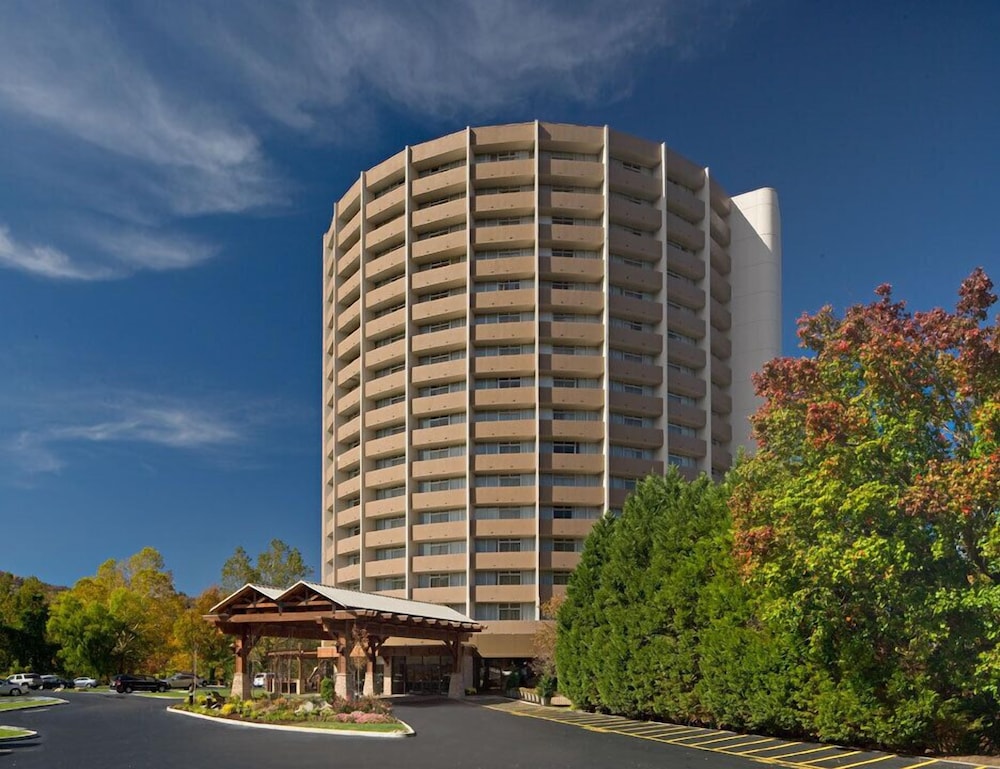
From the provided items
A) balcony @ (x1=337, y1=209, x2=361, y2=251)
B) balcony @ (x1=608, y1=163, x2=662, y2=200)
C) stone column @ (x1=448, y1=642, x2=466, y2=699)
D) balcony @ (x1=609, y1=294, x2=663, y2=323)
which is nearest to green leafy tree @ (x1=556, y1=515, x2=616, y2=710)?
stone column @ (x1=448, y1=642, x2=466, y2=699)

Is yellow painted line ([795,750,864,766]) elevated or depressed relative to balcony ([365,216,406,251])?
depressed

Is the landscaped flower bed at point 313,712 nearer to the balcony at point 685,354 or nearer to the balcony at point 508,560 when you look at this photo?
the balcony at point 508,560

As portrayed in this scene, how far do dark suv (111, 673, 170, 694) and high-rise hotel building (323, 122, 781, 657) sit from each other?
18822mm

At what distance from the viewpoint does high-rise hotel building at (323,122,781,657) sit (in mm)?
80500

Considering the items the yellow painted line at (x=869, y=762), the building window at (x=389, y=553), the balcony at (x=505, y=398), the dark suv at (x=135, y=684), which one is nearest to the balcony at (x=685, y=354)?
the balcony at (x=505, y=398)

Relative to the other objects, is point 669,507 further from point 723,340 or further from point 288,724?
point 723,340

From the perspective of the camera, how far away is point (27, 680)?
8156 centimetres

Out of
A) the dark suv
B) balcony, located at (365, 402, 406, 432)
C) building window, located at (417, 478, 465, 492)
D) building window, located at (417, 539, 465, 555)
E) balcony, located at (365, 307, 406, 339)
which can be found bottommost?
the dark suv

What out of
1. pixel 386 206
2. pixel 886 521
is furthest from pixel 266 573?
pixel 886 521

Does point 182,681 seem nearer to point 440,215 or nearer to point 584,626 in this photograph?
point 440,215

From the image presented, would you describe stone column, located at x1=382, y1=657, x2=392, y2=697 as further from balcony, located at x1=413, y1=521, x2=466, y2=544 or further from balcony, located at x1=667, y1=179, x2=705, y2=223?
balcony, located at x1=667, y1=179, x2=705, y2=223

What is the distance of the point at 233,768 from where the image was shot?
25500mm

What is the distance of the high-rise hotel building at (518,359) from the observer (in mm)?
80500

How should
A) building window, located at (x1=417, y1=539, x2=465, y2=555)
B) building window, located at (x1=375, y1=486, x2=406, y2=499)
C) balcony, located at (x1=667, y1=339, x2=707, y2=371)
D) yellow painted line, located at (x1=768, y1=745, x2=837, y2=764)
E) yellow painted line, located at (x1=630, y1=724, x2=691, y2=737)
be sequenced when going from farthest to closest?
balcony, located at (x1=667, y1=339, x2=707, y2=371) < building window, located at (x1=375, y1=486, x2=406, y2=499) < building window, located at (x1=417, y1=539, x2=465, y2=555) < yellow painted line, located at (x1=630, y1=724, x2=691, y2=737) < yellow painted line, located at (x1=768, y1=745, x2=837, y2=764)
